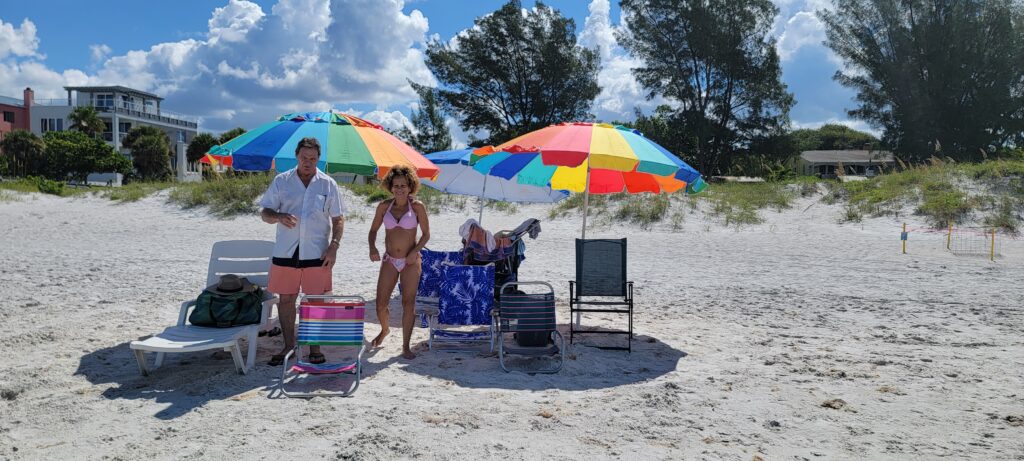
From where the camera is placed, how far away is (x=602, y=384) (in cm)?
483

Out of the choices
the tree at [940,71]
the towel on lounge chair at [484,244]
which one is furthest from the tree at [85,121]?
the towel on lounge chair at [484,244]

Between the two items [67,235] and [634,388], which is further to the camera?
[67,235]

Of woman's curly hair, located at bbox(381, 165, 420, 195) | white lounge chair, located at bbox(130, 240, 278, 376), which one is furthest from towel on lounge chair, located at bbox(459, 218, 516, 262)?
white lounge chair, located at bbox(130, 240, 278, 376)

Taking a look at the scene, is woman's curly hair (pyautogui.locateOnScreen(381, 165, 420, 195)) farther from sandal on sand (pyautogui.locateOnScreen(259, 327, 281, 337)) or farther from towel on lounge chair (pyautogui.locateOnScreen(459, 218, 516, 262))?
sandal on sand (pyautogui.locateOnScreen(259, 327, 281, 337))

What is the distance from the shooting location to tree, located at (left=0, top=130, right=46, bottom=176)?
41938 millimetres

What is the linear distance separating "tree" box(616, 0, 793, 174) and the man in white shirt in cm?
2627

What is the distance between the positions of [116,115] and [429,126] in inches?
1952

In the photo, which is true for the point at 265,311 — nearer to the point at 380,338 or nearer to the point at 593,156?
the point at 380,338

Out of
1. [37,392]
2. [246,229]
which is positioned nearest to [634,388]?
[37,392]

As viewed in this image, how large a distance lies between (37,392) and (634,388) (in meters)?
3.89

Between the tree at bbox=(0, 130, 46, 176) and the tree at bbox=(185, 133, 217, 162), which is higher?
the tree at bbox=(185, 133, 217, 162)

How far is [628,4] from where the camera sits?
99.7ft

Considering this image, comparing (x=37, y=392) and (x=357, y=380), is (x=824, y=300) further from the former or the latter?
(x=37, y=392)

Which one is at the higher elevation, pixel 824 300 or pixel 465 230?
pixel 465 230
